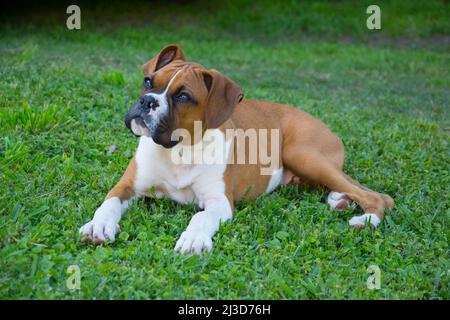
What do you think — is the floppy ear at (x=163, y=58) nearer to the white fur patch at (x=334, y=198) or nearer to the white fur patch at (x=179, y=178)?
the white fur patch at (x=179, y=178)

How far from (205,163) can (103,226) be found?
1.05 m

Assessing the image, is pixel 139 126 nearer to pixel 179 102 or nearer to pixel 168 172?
pixel 179 102

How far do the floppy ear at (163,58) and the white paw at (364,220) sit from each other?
198 centimetres

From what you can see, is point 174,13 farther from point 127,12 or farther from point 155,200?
point 155,200

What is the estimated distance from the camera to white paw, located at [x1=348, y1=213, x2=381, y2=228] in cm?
518

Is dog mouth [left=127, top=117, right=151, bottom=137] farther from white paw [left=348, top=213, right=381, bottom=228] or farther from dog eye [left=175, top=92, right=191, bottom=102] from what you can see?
white paw [left=348, top=213, right=381, bottom=228]

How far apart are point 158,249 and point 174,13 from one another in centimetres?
1153

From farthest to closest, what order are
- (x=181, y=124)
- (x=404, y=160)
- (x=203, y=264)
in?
(x=404, y=160), (x=181, y=124), (x=203, y=264)

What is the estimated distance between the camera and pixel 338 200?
5.61 meters

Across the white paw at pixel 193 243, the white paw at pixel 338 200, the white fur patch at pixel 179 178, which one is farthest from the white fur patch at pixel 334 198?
the white paw at pixel 193 243

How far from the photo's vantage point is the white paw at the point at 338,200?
5.54 metres

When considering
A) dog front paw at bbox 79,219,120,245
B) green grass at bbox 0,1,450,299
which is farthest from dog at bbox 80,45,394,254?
green grass at bbox 0,1,450,299
